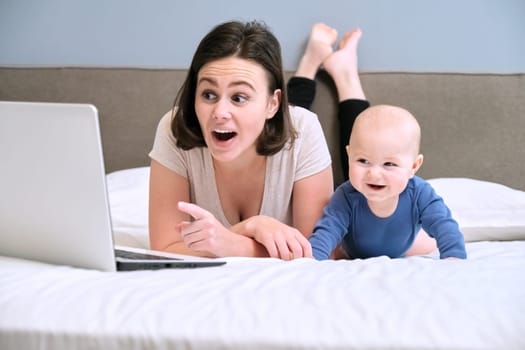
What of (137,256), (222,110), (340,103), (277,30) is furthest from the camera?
(277,30)

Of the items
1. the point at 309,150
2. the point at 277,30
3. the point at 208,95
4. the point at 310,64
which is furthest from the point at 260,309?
the point at 277,30

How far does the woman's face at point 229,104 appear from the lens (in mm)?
1350

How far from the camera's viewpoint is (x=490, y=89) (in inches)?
89.4

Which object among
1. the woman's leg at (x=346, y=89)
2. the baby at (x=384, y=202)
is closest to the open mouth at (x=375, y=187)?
the baby at (x=384, y=202)

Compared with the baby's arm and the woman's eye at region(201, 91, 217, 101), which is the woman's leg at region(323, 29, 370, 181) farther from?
the woman's eye at region(201, 91, 217, 101)

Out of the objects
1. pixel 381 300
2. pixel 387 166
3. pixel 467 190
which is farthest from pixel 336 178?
pixel 381 300

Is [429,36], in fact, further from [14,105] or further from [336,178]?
[14,105]

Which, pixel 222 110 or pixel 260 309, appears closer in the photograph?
pixel 260 309

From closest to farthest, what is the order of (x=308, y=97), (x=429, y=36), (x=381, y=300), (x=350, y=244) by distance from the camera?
(x=381, y=300), (x=350, y=244), (x=308, y=97), (x=429, y=36)

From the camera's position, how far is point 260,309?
2.70ft

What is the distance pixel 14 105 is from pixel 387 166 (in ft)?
2.40

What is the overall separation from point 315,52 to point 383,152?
112cm

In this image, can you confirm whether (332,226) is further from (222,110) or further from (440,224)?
(222,110)

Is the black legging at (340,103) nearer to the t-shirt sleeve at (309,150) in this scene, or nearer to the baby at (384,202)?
the t-shirt sleeve at (309,150)
